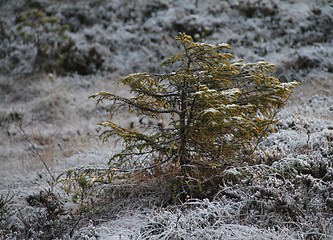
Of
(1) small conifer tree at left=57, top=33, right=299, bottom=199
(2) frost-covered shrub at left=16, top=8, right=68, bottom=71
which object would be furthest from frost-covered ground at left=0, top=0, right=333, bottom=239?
(1) small conifer tree at left=57, top=33, right=299, bottom=199

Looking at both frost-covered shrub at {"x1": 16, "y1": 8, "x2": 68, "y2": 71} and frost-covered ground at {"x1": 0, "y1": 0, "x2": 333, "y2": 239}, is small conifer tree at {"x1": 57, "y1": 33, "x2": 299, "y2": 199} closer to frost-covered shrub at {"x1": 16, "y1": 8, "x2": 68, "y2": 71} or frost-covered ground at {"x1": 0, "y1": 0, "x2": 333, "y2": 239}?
frost-covered ground at {"x1": 0, "y1": 0, "x2": 333, "y2": 239}

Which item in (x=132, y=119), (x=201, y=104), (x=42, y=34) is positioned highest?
(x=201, y=104)

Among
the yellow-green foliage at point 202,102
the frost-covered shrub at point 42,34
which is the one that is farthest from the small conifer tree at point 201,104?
the frost-covered shrub at point 42,34

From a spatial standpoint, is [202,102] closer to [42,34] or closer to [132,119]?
[132,119]

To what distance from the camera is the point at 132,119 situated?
32.9 ft

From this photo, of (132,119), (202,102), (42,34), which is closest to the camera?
(202,102)

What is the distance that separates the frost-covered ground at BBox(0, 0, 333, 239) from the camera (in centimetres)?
459

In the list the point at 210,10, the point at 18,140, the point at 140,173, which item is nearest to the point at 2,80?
the point at 18,140

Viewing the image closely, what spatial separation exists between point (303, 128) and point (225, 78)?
87.5 inches

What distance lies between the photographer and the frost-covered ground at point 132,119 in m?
4.59

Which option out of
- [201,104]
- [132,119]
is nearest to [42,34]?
[132,119]

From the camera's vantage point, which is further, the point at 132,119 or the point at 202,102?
the point at 132,119

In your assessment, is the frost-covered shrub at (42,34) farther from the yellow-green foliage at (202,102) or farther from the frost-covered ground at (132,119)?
the yellow-green foliage at (202,102)

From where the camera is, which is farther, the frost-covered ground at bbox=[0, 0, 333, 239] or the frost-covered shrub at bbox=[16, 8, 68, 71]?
the frost-covered shrub at bbox=[16, 8, 68, 71]
